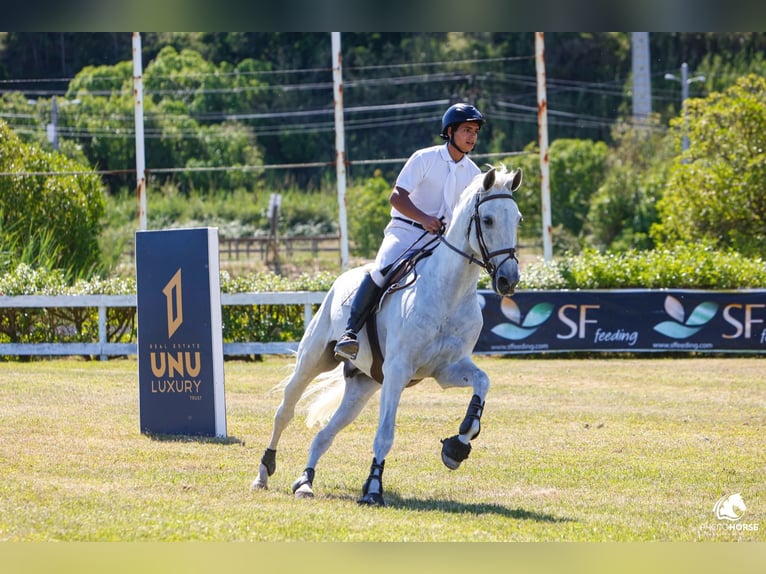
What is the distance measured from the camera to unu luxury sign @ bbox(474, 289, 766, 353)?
19.4 meters

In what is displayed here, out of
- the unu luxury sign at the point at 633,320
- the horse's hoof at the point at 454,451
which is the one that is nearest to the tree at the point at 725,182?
the unu luxury sign at the point at 633,320

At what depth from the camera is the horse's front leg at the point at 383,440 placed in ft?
25.7

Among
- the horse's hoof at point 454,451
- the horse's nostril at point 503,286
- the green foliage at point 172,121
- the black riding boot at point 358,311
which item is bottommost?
the horse's hoof at point 454,451

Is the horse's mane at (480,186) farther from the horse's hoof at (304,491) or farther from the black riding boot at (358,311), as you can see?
the horse's hoof at (304,491)

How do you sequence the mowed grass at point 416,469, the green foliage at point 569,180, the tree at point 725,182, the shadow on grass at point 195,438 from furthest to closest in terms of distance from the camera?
the green foliage at point 569,180
the tree at point 725,182
the shadow on grass at point 195,438
the mowed grass at point 416,469

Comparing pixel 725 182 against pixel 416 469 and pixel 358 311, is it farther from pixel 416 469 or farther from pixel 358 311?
pixel 358 311

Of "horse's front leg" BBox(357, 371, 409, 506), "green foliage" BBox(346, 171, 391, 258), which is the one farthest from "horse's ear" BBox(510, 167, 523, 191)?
"green foliage" BBox(346, 171, 391, 258)

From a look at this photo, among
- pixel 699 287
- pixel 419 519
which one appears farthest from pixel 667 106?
pixel 419 519

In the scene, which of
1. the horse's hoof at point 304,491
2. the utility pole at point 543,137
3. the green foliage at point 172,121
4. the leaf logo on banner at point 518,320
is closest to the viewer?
the horse's hoof at point 304,491

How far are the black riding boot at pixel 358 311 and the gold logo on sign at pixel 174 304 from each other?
3009mm

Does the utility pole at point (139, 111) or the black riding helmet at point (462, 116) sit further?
the utility pole at point (139, 111)

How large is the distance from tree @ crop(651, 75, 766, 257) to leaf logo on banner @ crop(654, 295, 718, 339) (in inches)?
215

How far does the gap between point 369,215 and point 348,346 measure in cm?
3559

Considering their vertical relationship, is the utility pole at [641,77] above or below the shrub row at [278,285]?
above
